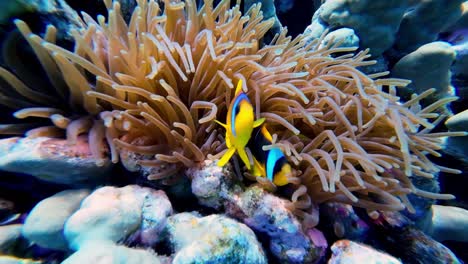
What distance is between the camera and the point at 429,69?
321 centimetres

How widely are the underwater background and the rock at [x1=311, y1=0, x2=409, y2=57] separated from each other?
1.29 meters

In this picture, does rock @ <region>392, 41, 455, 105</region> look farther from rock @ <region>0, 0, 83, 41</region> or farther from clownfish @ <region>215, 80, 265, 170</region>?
rock @ <region>0, 0, 83, 41</region>

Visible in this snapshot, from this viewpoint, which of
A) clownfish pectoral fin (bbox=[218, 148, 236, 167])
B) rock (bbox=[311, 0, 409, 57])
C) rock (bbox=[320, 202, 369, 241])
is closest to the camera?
clownfish pectoral fin (bbox=[218, 148, 236, 167])

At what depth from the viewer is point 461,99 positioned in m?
3.72

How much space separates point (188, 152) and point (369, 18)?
267 centimetres

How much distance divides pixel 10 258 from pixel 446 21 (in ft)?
14.7

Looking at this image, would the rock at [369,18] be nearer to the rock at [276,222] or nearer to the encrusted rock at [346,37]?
the encrusted rock at [346,37]

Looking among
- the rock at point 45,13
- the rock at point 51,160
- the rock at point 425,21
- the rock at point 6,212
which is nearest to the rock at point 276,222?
the rock at point 51,160

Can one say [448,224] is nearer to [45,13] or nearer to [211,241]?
[211,241]

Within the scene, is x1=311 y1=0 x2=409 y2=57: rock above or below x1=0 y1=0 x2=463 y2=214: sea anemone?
above

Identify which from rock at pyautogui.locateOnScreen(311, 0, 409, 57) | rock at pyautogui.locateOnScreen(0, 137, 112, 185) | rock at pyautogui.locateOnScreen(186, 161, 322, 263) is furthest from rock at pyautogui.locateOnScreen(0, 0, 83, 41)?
rock at pyautogui.locateOnScreen(311, 0, 409, 57)

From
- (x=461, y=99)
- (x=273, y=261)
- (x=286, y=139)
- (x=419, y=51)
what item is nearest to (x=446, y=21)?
(x=419, y=51)

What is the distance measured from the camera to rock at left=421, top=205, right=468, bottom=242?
267 cm

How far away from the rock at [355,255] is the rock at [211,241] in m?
0.44
